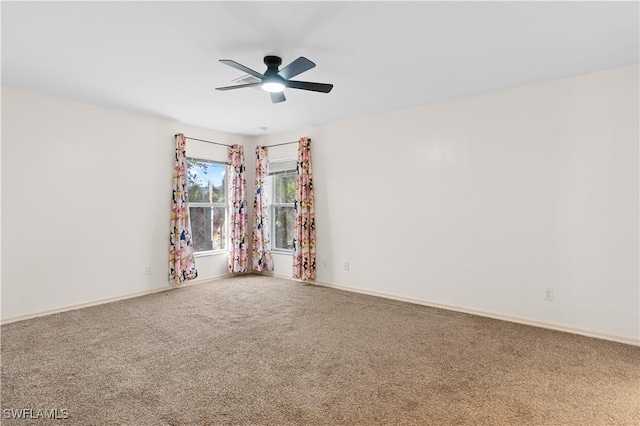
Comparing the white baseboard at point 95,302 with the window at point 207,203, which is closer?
the white baseboard at point 95,302

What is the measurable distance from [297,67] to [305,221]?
302 cm

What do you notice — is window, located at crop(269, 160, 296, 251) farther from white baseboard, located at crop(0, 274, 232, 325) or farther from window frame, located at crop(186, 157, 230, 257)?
white baseboard, located at crop(0, 274, 232, 325)

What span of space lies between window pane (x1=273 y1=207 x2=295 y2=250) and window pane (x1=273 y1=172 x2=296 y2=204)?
16cm

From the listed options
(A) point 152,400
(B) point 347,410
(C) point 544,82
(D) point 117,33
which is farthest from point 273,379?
(C) point 544,82

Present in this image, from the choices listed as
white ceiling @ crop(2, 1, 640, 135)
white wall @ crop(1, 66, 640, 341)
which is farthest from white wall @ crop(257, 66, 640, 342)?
white ceiling @ crop(2, 1, 640, 135)

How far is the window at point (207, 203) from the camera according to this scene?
217 inches

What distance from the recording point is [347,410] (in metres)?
2.06

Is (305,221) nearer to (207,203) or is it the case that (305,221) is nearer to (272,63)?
(207,203)

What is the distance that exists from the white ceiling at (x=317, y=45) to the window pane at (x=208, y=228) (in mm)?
2124

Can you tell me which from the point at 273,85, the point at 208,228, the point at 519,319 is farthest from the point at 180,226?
the point at 519,319

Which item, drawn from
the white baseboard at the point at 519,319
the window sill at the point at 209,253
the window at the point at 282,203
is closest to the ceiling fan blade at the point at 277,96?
the window at the point at 282,203

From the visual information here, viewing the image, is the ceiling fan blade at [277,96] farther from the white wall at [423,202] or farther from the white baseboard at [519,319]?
the white baseboard at [519,319]

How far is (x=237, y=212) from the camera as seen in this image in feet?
19.1

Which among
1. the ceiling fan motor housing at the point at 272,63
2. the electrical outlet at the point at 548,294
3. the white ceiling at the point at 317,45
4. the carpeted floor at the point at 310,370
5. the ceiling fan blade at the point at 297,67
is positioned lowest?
the carpeted floor at the point at 310,370
